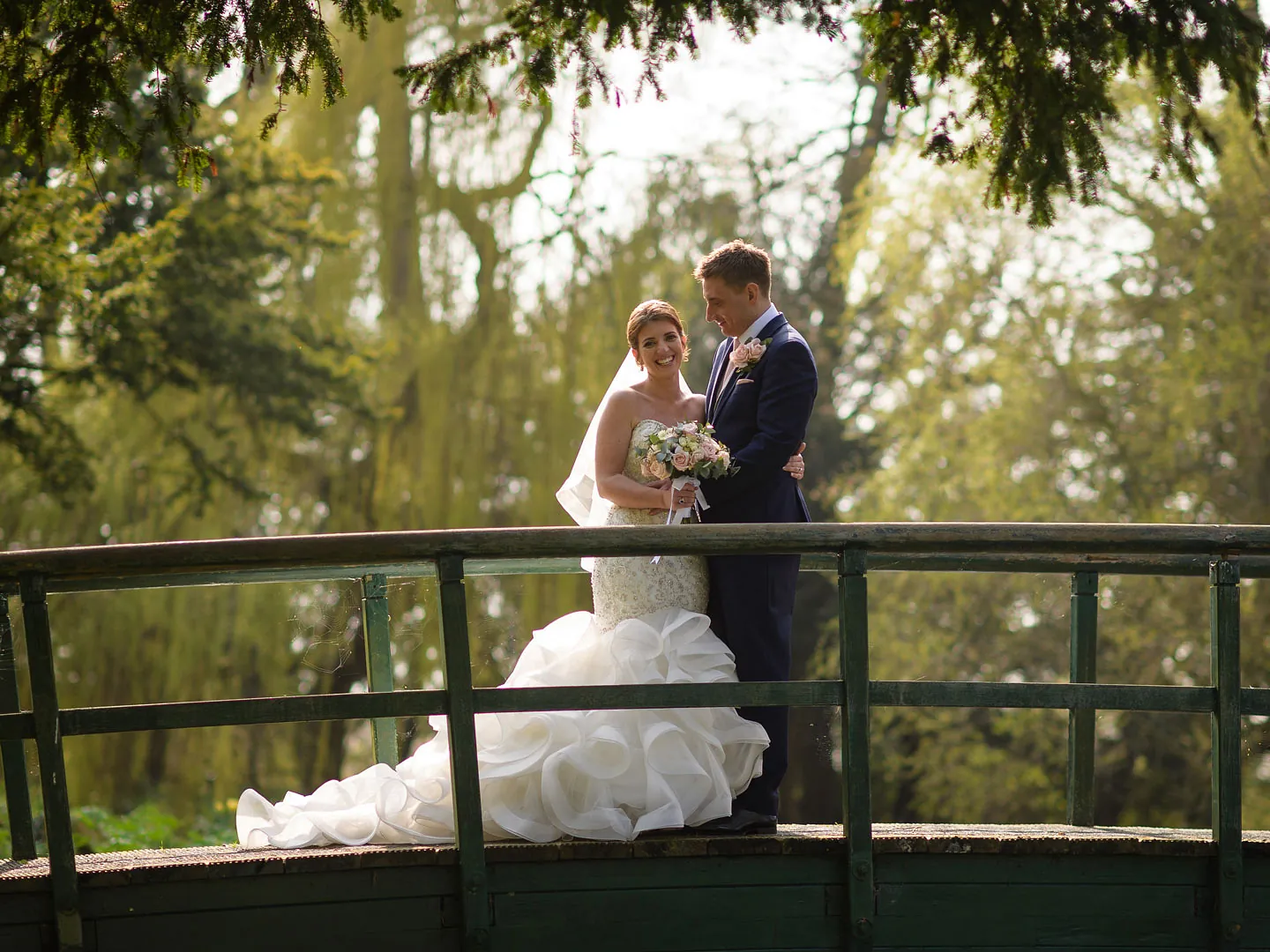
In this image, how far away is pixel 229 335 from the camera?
43.7 feet

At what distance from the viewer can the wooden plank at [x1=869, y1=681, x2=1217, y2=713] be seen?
391cm

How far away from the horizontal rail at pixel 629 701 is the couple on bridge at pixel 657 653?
39cm

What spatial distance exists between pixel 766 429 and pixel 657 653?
0.78m

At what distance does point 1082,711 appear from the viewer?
4844mm

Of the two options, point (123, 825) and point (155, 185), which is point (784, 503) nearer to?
point (123, 825)

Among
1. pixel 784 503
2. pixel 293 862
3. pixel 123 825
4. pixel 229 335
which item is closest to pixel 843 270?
pixel 229 335

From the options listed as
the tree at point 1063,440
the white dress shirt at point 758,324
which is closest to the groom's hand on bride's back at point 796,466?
the white dress shirt at point 758,324

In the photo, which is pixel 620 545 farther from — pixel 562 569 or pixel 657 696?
pixel 562 569

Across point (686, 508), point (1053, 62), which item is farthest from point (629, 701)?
point (1053, 62)

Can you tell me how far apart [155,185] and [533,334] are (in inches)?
185

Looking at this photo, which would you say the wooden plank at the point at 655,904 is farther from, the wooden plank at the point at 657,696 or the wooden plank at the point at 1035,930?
the wooden plank at the point at 657,696

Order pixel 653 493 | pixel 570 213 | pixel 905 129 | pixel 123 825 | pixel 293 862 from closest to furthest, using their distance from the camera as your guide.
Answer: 1. pixel 293 862
2. pixel 653 493
3. pixel 123 825
4. pixel 570 213
5. pixel 905 129

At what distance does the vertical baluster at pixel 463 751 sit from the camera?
12.5 feet

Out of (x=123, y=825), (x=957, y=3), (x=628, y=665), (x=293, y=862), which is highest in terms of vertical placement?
(x=957, y=3)
